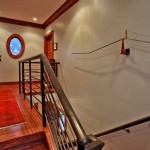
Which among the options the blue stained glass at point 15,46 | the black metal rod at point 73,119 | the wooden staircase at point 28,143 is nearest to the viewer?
the black metal rod at point 73,119

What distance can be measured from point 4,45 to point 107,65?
435cm

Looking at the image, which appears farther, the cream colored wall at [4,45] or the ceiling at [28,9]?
the cream colored wall at [4,45]

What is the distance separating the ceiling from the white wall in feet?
1.86

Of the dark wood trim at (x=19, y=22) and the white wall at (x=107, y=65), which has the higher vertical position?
the dark wood trim at (x=19, y=22)

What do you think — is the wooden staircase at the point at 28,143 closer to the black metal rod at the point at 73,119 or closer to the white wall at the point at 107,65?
the black metal rod at the point at 73,119

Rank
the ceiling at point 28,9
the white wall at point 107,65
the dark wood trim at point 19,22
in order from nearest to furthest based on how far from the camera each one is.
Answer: the white wall at point 107,65 → the ceiling at point 28,9 → the dark wood trim at point 19,22

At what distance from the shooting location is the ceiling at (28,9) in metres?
3.86

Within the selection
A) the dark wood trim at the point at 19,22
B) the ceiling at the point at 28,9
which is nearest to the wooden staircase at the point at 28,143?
the ceiling at the point at 28,9

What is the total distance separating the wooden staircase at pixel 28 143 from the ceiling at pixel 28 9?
366 centimetres

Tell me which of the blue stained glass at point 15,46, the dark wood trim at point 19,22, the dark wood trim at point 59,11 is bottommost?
the blue stained glass at point 15,46

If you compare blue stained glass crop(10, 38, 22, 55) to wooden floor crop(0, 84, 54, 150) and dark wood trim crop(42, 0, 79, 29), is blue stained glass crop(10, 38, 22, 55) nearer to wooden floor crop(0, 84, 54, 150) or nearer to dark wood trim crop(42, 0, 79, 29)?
dark wood trim crop(42, 0, 79, 29)

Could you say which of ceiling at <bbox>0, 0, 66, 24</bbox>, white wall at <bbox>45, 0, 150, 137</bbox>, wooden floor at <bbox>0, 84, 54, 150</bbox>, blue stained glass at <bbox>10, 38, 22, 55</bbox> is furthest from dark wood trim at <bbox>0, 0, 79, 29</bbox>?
wooden floor at <bbox>0, 84, 54, 150</bbox>

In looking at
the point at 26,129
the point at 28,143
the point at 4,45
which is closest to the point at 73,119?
the point at 28,143

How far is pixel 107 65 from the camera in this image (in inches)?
104
